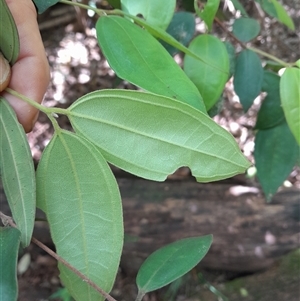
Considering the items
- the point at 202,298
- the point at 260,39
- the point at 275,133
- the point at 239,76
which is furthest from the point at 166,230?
the point at 260,39

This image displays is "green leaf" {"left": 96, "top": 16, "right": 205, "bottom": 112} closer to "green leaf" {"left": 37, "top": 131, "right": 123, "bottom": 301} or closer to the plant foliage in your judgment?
the plant foliage

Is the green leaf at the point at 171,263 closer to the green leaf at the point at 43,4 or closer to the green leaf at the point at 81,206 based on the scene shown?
the green leaf at the point at 81,206

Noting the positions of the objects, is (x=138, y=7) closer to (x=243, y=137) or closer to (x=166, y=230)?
(x=166, y=230)

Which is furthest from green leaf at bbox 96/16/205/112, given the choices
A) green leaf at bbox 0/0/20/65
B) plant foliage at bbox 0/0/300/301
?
green leaf at bbox 0/0/20/65

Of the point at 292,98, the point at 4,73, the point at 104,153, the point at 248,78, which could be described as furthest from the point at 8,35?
the point at 248,78

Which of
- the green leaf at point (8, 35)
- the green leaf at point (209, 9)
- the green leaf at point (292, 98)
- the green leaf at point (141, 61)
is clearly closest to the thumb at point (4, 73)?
the green leaf at point (8, 35)

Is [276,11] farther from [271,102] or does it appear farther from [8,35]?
[8,35]

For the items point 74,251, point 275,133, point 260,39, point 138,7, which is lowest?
point 260,39
